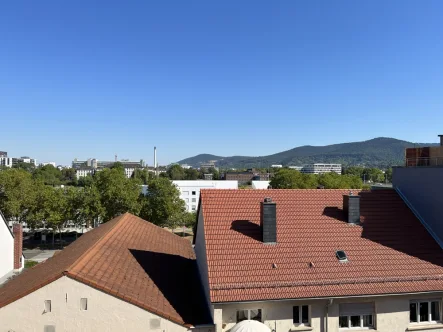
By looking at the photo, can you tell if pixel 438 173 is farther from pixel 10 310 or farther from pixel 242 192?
pixel 10 310

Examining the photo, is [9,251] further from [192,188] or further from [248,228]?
[192,188]

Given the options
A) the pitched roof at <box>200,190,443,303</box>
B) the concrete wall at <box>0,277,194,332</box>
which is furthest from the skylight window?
the concrete wall at <box>0,277,194,332</box>

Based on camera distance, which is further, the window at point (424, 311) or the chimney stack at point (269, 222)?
the chimney stack at point (269, 222)

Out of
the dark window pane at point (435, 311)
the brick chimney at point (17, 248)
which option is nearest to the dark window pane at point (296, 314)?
the dark window pane at point (435, 311)

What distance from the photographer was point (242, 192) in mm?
15422

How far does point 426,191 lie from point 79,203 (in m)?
41.4

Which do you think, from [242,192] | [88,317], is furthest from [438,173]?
[88,317]

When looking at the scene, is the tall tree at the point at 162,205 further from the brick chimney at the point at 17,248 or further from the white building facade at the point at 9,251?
the white building facade at the point at 9,251

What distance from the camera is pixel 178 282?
1497cm

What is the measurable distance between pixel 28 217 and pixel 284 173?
5503 centimetres

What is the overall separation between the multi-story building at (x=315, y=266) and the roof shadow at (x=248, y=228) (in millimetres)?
41

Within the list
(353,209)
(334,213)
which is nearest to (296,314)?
(334,213)

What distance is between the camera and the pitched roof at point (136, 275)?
37.2ft

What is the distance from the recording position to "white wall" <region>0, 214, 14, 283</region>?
24781mm
